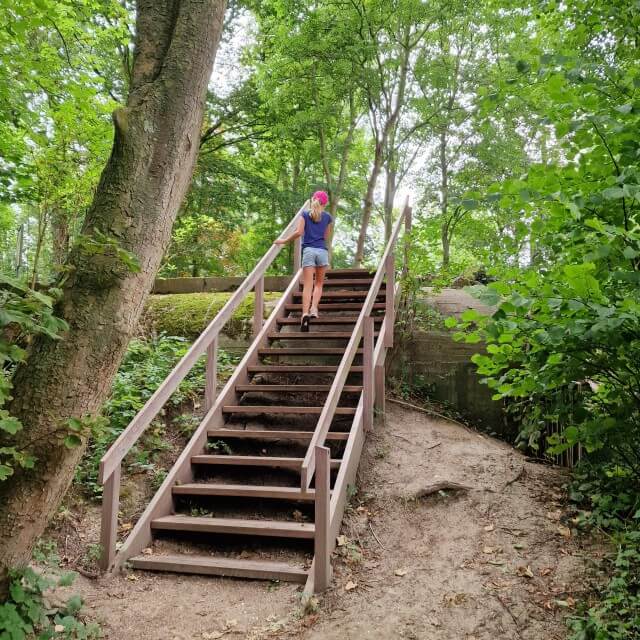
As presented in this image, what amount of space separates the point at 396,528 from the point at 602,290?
2775mm

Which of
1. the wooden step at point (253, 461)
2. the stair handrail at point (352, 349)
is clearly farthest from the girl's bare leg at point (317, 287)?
the wooden step at point (253, 461)

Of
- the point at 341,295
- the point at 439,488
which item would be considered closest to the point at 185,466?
the point at 439,488

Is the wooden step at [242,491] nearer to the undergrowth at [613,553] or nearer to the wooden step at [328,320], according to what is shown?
the undergrowth at [613,553]

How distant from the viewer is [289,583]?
3900 millimetres

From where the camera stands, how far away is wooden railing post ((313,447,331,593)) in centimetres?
379

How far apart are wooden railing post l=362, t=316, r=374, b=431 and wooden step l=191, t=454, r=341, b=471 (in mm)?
965

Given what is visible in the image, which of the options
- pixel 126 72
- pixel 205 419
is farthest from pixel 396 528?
pixel 126 72

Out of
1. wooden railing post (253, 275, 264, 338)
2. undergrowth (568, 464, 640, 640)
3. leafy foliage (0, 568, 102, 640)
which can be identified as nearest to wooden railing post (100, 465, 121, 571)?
leafy foliage (0, 568, 102, 640)

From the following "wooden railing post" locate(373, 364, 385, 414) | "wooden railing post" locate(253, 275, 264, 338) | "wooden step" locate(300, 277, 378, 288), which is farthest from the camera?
"wooden step" locate(300, 277, 378, 288)

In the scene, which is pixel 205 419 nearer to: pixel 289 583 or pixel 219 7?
pixel 289 583

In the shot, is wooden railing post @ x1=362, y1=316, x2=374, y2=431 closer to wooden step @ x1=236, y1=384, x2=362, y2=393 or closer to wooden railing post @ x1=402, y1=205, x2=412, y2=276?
wooden step @ x1=236, y1=384, x2=362, y2=393

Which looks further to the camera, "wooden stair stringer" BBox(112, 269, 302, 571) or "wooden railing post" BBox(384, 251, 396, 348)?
"wooden railing post" BBox(384, 251, 396, 348)

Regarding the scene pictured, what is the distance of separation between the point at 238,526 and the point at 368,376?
213 centimetres

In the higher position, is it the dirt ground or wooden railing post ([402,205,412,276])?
wooden railing post ([402,205,412,276])
